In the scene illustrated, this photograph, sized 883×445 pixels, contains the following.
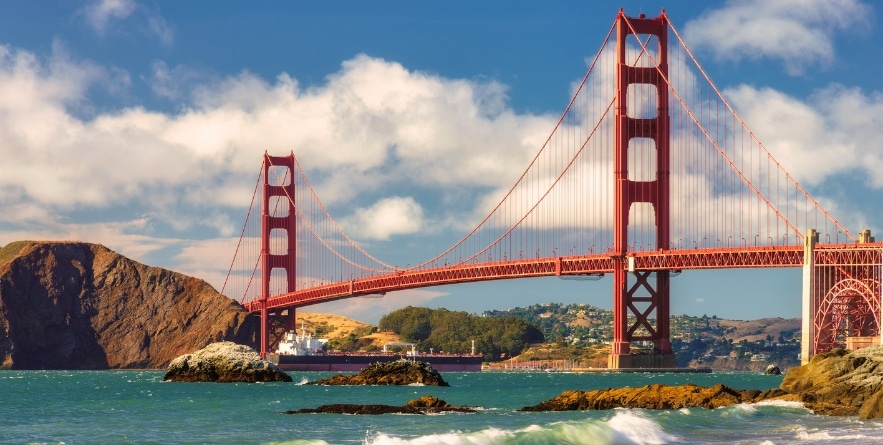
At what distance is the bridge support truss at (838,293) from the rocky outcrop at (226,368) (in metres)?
29.0

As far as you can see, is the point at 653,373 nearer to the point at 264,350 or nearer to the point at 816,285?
the point at 816,285

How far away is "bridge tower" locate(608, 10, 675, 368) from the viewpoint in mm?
94312

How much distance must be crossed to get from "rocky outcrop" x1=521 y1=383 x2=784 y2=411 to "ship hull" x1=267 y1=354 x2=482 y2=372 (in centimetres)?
7307

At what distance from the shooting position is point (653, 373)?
96000 millimetres

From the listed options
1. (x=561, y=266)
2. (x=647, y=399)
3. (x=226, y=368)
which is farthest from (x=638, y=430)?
(x=561, y=266)

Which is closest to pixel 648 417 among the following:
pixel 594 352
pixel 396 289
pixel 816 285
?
pixel 816 285

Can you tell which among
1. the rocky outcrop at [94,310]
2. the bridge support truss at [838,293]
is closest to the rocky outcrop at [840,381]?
the bridge support truss at [838,293]

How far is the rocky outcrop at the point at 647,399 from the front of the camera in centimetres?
4731

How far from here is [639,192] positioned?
95375 millimetres

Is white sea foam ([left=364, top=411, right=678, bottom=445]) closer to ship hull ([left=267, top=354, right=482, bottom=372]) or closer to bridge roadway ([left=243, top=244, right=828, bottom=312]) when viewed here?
bridge roadway ([left=243, top=244, right=828, bottom=312])

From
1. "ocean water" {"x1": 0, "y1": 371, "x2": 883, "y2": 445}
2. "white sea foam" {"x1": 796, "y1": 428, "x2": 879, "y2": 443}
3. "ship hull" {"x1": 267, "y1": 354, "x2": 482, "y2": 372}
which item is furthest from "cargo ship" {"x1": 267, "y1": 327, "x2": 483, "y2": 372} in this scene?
"white sea foam" {"x1": 796, "y1": 428, "x2": 879, "y2": 443}

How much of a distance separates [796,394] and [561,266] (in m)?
45.5

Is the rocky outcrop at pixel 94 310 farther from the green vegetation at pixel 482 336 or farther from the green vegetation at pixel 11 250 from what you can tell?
the green vegetation at pixel 482 336

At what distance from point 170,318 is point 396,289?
153 ft
